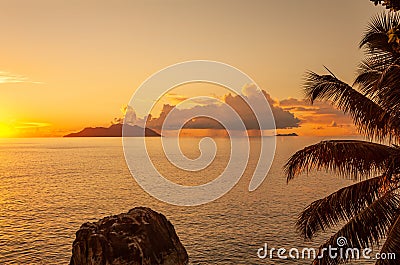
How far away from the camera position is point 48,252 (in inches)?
2009

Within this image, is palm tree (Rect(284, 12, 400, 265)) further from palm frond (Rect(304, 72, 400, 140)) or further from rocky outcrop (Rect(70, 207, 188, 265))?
rocky outcrop (Rect(70, 207, 188, 265))

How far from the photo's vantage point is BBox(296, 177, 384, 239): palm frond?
14.7 meters

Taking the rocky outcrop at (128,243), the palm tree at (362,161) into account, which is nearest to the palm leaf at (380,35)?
the palm tree at (362,161)

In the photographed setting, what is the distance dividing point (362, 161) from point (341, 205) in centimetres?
185

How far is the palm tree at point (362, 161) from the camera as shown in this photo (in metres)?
14.1

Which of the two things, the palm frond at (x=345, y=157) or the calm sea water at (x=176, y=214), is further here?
the calm sea water at (x=176, y=214)

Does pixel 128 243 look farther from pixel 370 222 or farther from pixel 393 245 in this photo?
pixel 393 245

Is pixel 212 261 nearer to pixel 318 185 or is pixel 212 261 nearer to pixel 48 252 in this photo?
pixel 48 252

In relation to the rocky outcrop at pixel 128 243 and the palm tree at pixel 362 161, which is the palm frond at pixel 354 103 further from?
the rocky outcrop at pixel 128 243

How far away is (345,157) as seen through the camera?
47.5ft

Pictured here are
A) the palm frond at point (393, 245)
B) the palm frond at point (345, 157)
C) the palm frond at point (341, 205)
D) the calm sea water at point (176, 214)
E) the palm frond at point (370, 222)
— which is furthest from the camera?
the calm sea water at point (176, 214)

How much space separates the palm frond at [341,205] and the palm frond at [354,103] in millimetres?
1866

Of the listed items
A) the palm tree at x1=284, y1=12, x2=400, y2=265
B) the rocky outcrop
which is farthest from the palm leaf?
the rocky outcrop

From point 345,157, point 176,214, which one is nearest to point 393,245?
point 345,157
